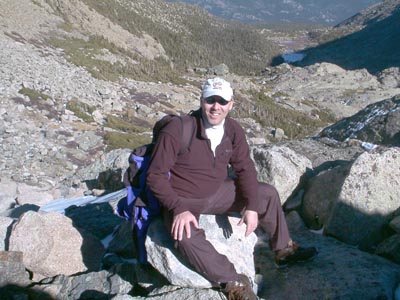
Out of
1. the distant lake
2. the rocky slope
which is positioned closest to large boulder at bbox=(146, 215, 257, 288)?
the rocky slope

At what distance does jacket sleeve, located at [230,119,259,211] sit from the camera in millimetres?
4324

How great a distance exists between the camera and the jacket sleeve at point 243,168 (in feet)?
14.2

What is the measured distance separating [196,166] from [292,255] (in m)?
1.45

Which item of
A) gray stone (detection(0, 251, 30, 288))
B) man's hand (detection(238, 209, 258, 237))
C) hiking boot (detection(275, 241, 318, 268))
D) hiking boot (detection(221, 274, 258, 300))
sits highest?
man's hand (detection(238, 209, 258, 237))

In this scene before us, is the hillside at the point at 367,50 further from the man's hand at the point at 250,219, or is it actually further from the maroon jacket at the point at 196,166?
the man's hand at the point at 250,219

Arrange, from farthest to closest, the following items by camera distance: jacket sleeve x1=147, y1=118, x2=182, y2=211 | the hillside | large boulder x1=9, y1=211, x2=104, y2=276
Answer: the hillside
large boulder x1=9, y1=211, x2=104, y2=276
jacket sleeve x1=147, y1=118, x2=182, y2=211

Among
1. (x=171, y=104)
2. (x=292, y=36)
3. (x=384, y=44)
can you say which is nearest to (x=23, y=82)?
(x=171, y=104)

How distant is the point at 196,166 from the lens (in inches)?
166

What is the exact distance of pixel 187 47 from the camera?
8406cm

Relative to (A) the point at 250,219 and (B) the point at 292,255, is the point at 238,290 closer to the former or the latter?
(A) the point at 250,219

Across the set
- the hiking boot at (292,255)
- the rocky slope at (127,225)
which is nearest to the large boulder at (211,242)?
the rocky slope at (127,225)

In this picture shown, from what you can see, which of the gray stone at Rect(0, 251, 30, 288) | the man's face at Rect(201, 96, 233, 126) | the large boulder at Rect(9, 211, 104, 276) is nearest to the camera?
the man's face at Rect(201, 96, 233, 126)

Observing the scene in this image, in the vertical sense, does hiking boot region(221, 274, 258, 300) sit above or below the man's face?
below

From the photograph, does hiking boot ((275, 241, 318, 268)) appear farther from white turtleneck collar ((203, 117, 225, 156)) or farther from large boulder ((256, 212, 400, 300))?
white turtleneck collar ((203, 117, 225, 156))
